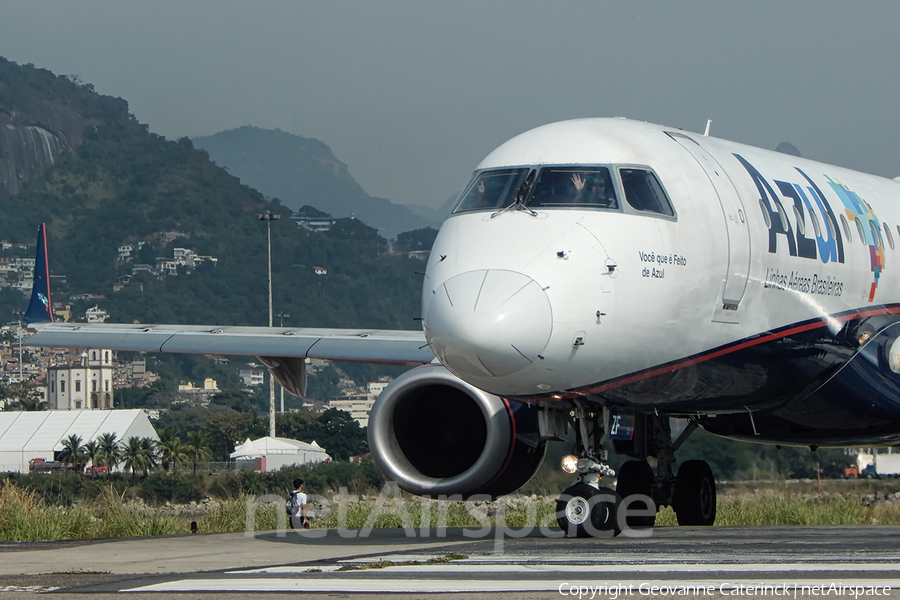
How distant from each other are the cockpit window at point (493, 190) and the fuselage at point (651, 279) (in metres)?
0.02

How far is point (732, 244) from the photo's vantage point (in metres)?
12.7

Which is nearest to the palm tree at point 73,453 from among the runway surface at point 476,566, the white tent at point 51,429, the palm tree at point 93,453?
the palm tree at point 93,453

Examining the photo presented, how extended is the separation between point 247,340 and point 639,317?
754cm

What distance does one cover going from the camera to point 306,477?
1638 inches

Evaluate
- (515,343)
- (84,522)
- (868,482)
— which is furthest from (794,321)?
(868,482)

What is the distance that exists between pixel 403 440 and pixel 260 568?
5252 mm

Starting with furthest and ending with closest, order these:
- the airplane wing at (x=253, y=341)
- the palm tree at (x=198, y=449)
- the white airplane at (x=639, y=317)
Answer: the palm tree at (x=198, y=449), the airplane wing at (x=253, y=341), the white airplane at (x=639, y=317)

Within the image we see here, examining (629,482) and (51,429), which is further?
(51,429)

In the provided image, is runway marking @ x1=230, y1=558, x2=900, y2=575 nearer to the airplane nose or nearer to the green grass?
the airplane nose

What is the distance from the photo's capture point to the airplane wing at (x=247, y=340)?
1716 centimetres

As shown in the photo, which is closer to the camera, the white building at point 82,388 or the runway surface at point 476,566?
the runway surface at point 476,566

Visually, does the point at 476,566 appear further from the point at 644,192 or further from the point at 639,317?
the point at 644,192

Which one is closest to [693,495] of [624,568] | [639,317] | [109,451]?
[639,317]

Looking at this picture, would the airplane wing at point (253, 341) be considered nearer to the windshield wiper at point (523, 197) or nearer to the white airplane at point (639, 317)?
the white airplane at point (639, 317)
